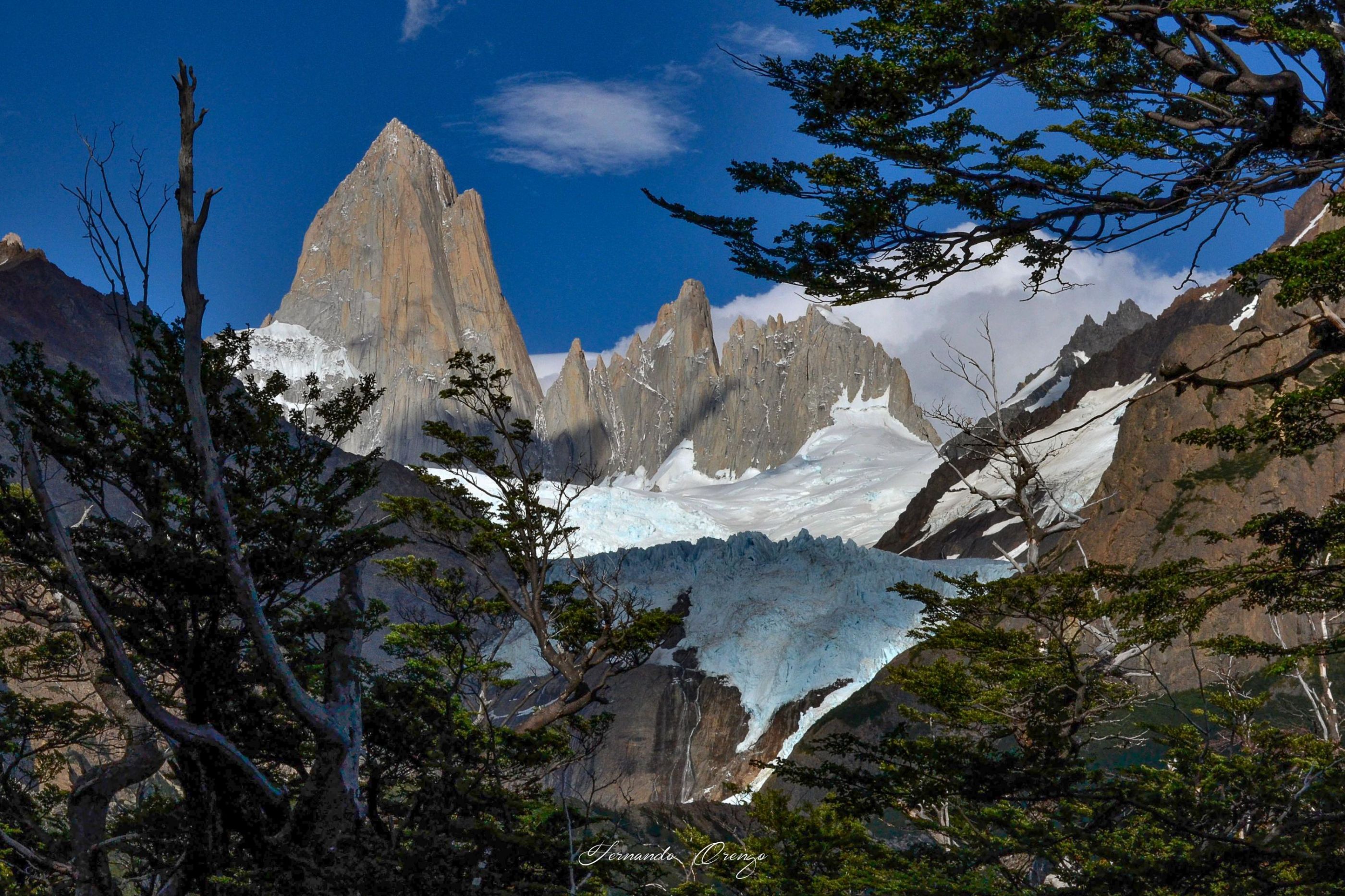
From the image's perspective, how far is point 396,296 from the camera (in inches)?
5546

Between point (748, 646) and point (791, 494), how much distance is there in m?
80.9

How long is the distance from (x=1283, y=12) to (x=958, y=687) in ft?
36.1

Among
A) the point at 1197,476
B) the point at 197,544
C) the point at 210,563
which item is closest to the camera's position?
the point at 210,563

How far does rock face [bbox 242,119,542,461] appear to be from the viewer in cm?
13700

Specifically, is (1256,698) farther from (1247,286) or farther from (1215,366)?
(1215,366)

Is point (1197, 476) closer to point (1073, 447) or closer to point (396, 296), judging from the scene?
point (1073, 447)

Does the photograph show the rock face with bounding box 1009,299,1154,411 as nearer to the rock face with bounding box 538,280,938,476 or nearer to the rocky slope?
the rocky slope

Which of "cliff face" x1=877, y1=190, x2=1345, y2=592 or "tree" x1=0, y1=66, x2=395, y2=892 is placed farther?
"cliff face" x1=877, y1=190, x2=1345, y2=592

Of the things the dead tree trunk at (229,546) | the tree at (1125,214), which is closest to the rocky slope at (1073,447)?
the tree at (1125,214)

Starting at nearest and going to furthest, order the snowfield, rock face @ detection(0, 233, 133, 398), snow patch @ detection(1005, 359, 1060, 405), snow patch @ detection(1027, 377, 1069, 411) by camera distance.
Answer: rock face @ detection(0, 233, 133, 398) → the snowfield → snow patch @ detection(1027, 377, 1069, 411) → snow patch @ detection(1005, 359, 1060, 405)

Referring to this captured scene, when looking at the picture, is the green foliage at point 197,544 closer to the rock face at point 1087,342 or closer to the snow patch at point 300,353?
the rock face at point 1087,342

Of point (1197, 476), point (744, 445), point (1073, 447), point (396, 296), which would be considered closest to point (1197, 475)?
point (1197, 476)

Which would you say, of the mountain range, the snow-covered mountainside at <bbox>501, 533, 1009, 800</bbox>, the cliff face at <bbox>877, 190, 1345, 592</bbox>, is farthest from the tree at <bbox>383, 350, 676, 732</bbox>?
the snow-covered mountainside at <bbox>501, 533, 1009, 800</bbox>

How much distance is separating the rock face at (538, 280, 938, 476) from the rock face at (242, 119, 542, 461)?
2160 centimetres
